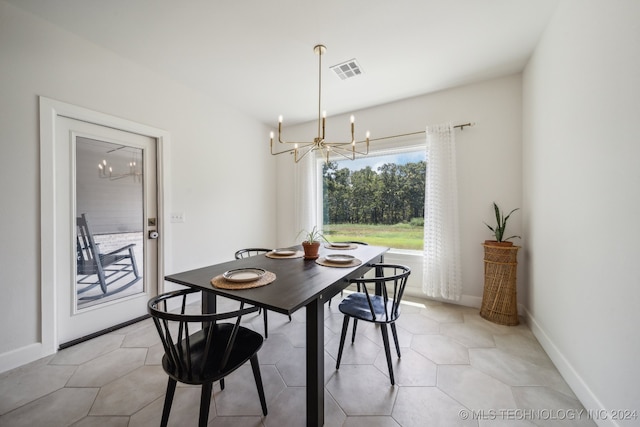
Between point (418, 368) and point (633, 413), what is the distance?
40.0 inches

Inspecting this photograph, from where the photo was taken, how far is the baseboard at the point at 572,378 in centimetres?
131

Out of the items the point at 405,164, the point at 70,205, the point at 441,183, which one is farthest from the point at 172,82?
the point at 441,183

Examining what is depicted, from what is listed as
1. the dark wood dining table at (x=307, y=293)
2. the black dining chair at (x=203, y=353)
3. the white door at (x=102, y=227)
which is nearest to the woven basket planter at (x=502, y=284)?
the dark wood dining table at (x=307, y=293)

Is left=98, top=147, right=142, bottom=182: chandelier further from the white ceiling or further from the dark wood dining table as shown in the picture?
the dark wood dining table

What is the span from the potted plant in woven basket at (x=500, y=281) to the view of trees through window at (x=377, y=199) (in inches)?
35.2

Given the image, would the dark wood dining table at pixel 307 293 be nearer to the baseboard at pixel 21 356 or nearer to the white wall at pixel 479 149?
the baseboard at pixel 21 356

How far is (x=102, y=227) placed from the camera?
2.32 meters

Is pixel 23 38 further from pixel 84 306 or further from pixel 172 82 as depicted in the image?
pixel 84 306

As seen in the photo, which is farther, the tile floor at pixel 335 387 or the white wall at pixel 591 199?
the tile floor at pixel 335 387

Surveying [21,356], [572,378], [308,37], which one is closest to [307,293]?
[572,378]

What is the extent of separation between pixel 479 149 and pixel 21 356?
4.65m

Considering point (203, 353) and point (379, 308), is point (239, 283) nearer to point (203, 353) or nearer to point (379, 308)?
point (203, 353)

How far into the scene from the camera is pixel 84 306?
87.2 inches

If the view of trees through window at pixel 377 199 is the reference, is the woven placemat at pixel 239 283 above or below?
below
